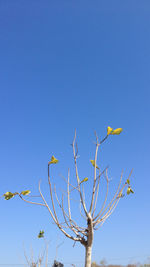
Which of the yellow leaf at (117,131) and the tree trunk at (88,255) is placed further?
the yellow leaf at (117,131)

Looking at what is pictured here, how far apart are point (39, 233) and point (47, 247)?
184 cm

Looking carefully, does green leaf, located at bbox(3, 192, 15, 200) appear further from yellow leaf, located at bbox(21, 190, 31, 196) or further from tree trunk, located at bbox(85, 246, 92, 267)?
tree trunk, located at bbox(85, 246, 92, 267)

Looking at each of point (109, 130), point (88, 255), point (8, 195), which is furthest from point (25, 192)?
point (109, 130)

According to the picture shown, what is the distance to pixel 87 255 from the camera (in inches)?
63.4

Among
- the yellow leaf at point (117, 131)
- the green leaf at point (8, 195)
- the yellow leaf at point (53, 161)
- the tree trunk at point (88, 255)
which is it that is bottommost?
the tree trunk at point (88, 255)

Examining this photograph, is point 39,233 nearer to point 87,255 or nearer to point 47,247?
point 47,247

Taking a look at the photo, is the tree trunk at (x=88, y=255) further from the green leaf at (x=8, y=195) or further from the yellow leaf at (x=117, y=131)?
the yellow leaf at (x=117, y=131)

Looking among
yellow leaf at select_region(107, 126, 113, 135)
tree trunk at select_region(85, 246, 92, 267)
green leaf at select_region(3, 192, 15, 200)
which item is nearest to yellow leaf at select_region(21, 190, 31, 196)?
green leaf at select_region(3, 192, 15, 200)

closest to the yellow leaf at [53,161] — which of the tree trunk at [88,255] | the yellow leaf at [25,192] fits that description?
the yellow leaf at [25,192]

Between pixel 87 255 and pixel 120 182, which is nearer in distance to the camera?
pixel 87 255

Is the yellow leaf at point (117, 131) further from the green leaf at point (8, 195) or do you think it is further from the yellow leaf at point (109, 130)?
the green leaf at point (8, 195)

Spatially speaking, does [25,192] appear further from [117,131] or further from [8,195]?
[117,131]

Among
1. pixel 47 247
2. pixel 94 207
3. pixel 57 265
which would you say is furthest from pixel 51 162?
pixel 47 247

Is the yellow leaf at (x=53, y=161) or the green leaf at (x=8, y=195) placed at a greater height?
the yellow leaf at (x=53, y=161)
